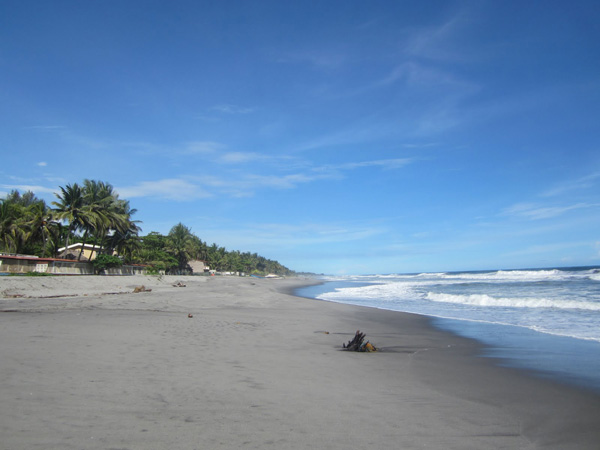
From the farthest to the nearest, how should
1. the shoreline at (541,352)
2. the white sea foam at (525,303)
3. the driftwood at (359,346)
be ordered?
the white sea foam at (525,303)
the driftwood at (359,346)
the shoreline at (541,352)

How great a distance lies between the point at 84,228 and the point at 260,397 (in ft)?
145

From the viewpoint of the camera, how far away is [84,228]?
1646 inches

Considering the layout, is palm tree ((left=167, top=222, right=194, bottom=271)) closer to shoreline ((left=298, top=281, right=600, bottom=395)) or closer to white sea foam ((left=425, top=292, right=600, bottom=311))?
white sea foam ((left=425, top=292, right=600, bottom=311))

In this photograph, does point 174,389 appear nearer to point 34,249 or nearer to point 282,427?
point 282,427

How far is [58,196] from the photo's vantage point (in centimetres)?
3953

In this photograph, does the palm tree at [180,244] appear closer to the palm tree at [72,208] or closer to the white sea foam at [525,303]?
the palm tree at [72,208]

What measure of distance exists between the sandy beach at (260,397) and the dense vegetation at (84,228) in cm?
3505

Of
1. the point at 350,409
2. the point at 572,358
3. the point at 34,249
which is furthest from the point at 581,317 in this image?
the point at 34,249

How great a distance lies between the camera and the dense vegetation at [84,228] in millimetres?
37812

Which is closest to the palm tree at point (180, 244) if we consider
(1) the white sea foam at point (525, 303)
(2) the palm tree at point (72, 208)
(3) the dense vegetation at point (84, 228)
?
(3) the dense vegetation at point (84, 228)

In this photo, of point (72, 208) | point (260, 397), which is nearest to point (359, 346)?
point (260, 397)

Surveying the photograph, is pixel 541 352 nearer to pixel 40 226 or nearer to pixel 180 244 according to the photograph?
pixel 40 226

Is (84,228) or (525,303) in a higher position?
(84,228)

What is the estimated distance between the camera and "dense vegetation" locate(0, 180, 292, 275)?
3781cm
